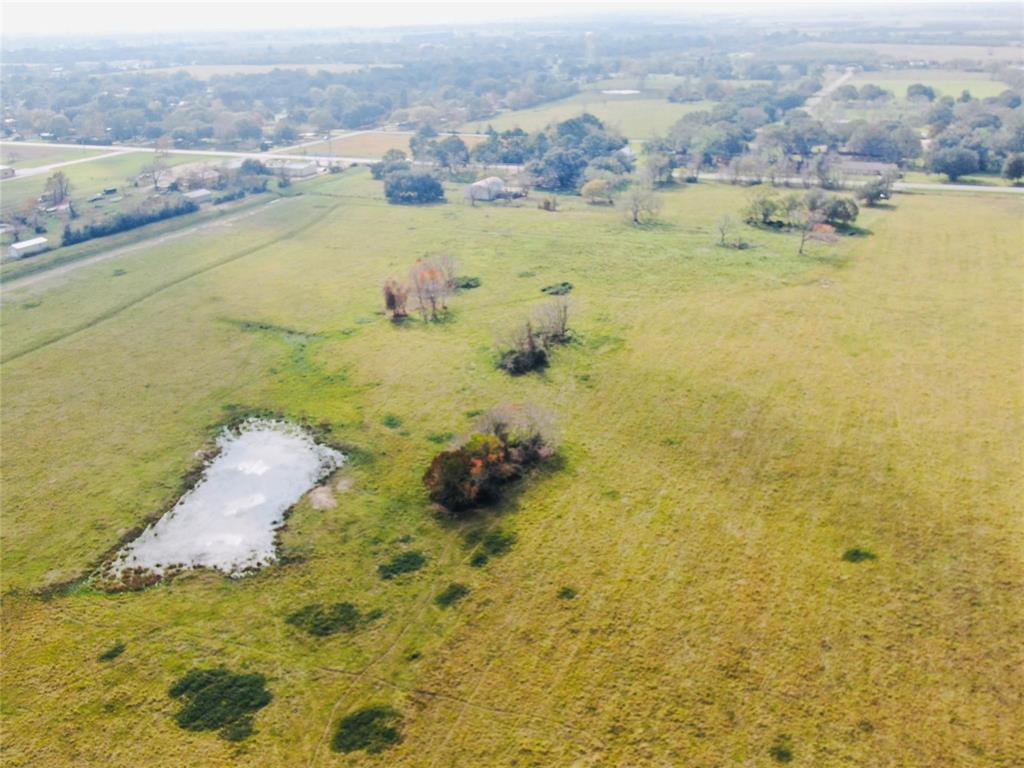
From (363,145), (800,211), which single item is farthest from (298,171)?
(800,211)

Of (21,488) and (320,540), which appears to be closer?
(320,540)

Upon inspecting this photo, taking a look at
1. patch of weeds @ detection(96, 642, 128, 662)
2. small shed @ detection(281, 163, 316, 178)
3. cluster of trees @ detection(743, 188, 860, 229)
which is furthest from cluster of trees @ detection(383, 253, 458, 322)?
small shed @ detection(281, 163, 316, 178)

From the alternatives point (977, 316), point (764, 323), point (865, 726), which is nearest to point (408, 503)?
point (865, 726)

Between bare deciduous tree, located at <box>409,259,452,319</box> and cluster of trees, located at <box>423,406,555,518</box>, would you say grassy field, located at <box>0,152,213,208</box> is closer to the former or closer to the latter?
bare deciduous tree, located at <box>409,259,452,319</box>

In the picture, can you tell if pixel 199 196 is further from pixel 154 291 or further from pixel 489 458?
pixel 489 458

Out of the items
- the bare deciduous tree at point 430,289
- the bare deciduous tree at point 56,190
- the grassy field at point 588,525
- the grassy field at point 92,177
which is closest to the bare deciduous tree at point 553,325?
the grassy field at point 588,525

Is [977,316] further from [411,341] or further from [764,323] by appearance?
[411,341]
